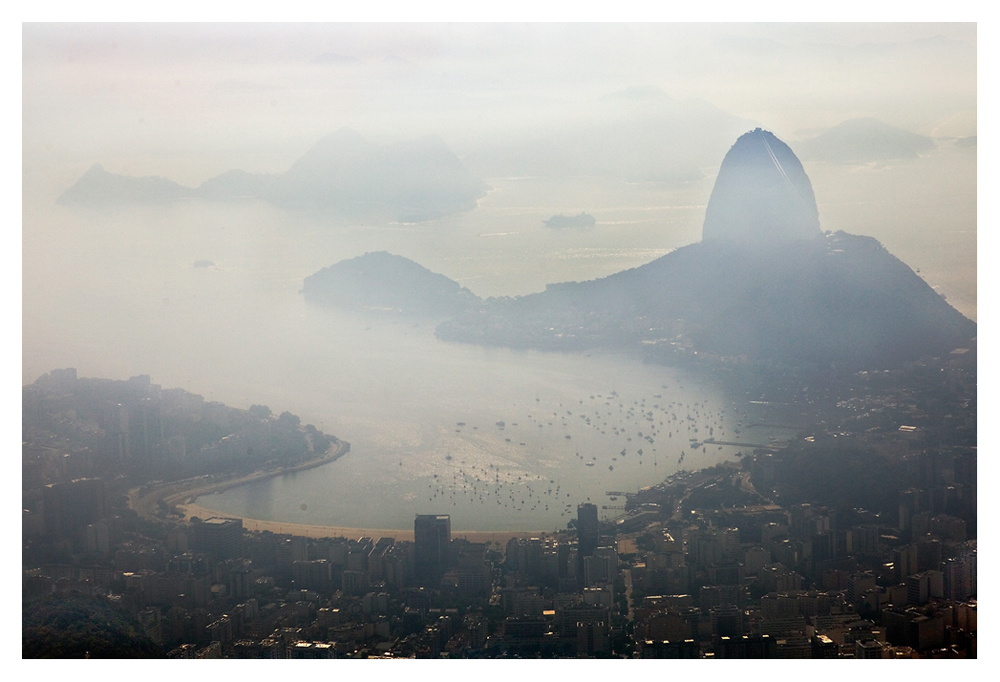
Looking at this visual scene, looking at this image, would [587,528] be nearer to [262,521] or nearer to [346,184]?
[262,521]

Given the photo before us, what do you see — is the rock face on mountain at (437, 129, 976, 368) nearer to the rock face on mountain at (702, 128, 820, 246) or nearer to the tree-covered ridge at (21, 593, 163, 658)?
the rock face on mountain at (702, 128, 820, 246)

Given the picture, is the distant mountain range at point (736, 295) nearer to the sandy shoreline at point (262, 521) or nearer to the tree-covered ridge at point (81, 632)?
the sandy shoreline at point (262, 521)

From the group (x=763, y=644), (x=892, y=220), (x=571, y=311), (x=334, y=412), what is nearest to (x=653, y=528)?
(x=763, y=644)

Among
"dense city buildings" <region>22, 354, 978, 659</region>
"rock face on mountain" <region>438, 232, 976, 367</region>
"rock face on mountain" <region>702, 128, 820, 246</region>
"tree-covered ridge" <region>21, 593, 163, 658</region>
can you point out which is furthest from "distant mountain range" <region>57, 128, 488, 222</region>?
"tree-covered ridge" <region>21, 593, 163, 658</region>

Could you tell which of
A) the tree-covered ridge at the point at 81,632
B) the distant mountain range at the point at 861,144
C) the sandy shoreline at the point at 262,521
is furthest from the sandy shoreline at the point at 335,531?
the distant mountain range at the point at 861,144

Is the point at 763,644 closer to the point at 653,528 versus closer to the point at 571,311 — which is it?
the point at 653,528

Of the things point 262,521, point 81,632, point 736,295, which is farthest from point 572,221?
point 81,632
